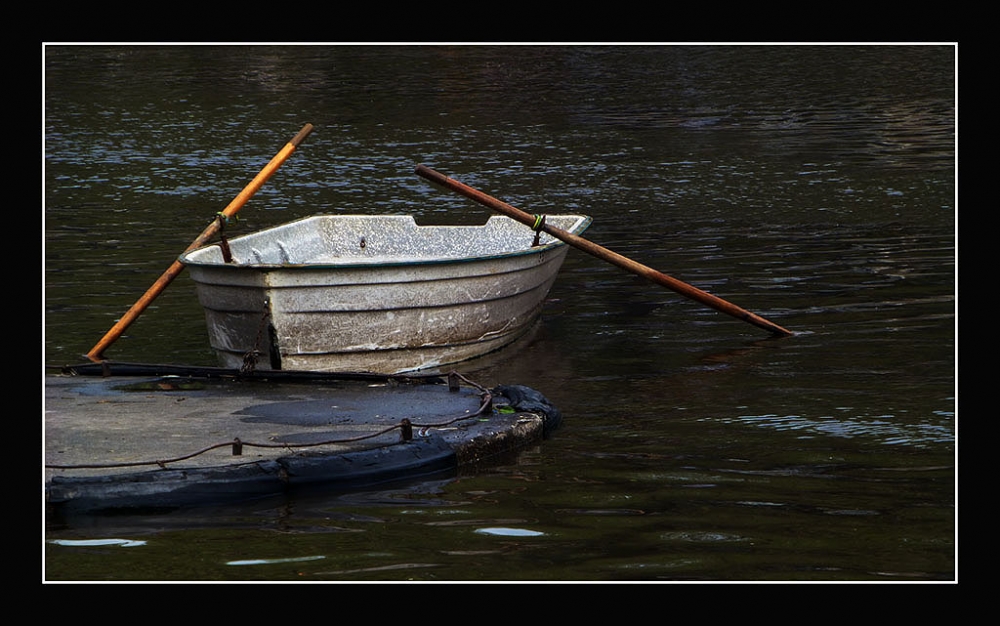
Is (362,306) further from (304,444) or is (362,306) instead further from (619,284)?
(619,284)

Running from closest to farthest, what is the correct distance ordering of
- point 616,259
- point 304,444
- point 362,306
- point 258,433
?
1. point 304,444
2. point 258,433
3. point 362,306
4. point 616,259

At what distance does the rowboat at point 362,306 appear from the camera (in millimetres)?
9516

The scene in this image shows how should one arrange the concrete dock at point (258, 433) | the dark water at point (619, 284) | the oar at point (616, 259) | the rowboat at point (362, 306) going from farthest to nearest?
the oar at point (616, 259), the rowboat at point (362, 306), the concrete dock at point (258, 433), the dark water at point (619, 284)

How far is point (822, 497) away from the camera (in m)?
7.23

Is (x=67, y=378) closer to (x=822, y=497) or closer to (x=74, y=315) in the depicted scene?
(x=74, y=315)

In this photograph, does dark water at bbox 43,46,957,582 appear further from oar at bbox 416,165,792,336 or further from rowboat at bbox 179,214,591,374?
rowboat at bbox 179,214,591,374

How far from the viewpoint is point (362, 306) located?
9820 mm

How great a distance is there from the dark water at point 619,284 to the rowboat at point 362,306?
1.71 ft


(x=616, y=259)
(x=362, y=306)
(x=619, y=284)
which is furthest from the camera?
(x=619, y=284)

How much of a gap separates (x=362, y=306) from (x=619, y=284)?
4.35 metres

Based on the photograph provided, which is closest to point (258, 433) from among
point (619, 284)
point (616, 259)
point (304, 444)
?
point (304, 444)

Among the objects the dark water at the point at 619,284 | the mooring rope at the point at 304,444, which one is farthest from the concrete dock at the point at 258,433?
the dark water at the point at 619,284

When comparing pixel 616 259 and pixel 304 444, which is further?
pixel 616 259

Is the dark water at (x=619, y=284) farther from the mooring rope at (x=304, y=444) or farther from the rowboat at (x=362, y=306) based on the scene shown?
the rowboat at (x=362, y=306)
